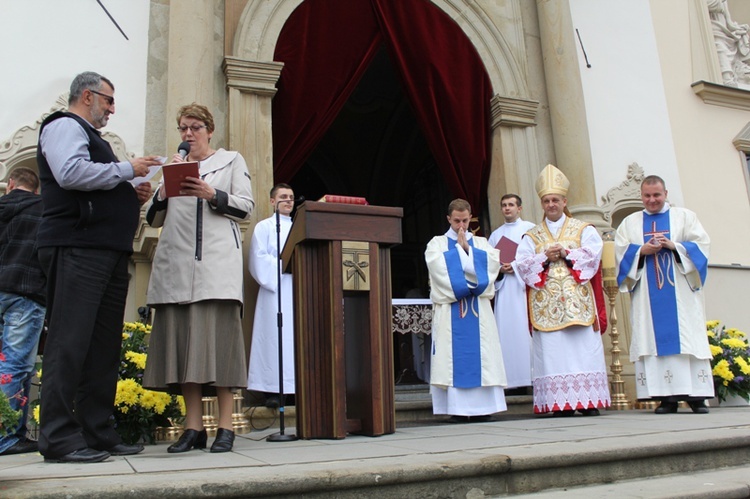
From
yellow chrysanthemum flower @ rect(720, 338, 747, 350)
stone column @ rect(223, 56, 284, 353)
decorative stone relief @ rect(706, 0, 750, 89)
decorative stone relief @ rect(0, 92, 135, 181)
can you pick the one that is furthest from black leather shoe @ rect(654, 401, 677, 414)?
decorative stone relief @ rect(706, 0, 750, 89)

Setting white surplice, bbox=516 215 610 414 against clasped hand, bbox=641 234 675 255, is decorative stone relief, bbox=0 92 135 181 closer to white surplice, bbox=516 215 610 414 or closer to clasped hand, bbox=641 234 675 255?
white surplice, bbox=516 215 610 414

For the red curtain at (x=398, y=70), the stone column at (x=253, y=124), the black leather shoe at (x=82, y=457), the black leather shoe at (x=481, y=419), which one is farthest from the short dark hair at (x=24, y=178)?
the black leather shoe at (x=481, y=419)

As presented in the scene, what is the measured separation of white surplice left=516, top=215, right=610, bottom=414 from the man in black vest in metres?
3.42

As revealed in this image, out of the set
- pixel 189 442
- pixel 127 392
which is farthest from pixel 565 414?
pixel 127 392

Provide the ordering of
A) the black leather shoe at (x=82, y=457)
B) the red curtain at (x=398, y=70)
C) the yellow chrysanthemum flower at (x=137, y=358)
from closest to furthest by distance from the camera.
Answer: the black leather shoe at (x=82, y=457)
the yellow chrysanthemum flower at (x=137, y=358)
the red curtain at (x=398, y=70)

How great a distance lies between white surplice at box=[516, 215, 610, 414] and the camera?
19.3 feet

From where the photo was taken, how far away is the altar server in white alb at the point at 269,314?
6.08 meters

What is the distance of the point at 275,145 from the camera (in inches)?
283

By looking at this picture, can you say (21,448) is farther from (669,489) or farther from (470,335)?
(669,489)

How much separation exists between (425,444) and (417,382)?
4.48 meters

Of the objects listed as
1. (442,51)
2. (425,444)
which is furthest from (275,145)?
(425,444)

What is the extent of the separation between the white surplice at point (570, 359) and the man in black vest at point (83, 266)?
3418 mm

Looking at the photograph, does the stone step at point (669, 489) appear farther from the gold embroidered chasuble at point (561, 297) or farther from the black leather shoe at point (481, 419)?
Result: the gold embroidered chasuble at point (561, 297)

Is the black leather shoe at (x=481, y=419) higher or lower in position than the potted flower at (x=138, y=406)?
lower
